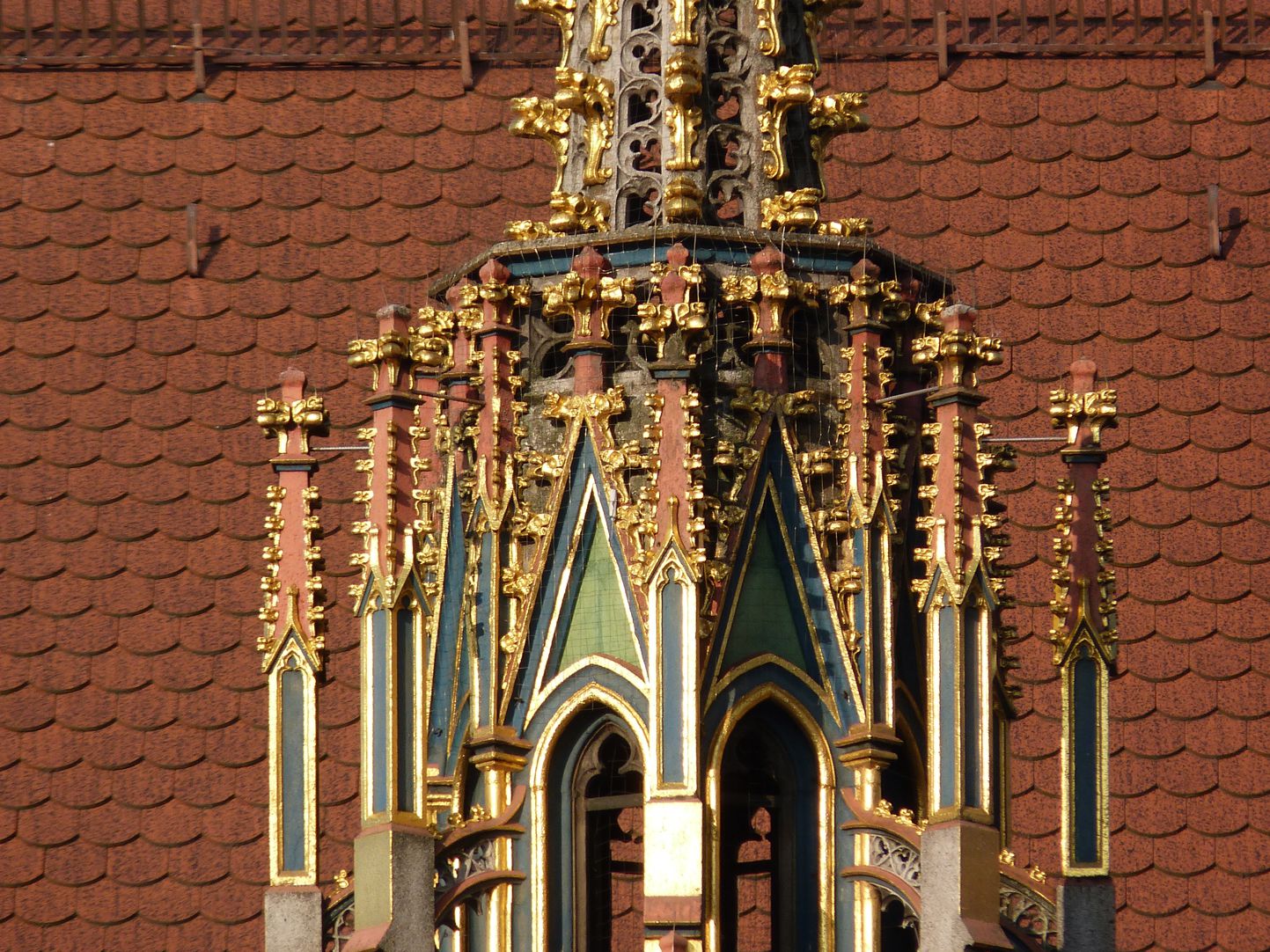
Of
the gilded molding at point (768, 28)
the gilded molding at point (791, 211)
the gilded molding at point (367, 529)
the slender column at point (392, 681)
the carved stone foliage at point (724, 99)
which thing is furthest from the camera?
the gilded molding at point (768, 28)

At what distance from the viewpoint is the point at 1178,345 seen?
29.6 meters

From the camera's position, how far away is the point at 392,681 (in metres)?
23.1

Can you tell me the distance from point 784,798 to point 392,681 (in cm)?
184

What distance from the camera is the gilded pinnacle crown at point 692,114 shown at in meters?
24.1

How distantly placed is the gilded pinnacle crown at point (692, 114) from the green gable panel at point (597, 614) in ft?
5.19

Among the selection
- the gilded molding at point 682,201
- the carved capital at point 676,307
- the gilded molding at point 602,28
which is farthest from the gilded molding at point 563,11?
the carved capital at point 676,307

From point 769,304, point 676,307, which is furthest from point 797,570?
point 676,307

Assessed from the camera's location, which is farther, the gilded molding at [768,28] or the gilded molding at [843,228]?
the gilded molding at [768,28]

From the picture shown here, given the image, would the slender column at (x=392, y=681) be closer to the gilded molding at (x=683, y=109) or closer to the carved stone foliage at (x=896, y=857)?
the gilded molding at (x=683, y=109)

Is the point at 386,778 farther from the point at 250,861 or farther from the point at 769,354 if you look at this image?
the point at 250,861

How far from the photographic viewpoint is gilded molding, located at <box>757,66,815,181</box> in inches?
953

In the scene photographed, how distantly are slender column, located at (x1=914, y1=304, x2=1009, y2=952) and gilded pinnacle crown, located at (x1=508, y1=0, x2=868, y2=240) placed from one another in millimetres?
1079

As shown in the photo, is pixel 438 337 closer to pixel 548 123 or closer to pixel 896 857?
pixel 548 123

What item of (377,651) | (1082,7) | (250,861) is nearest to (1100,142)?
(1082,7)
